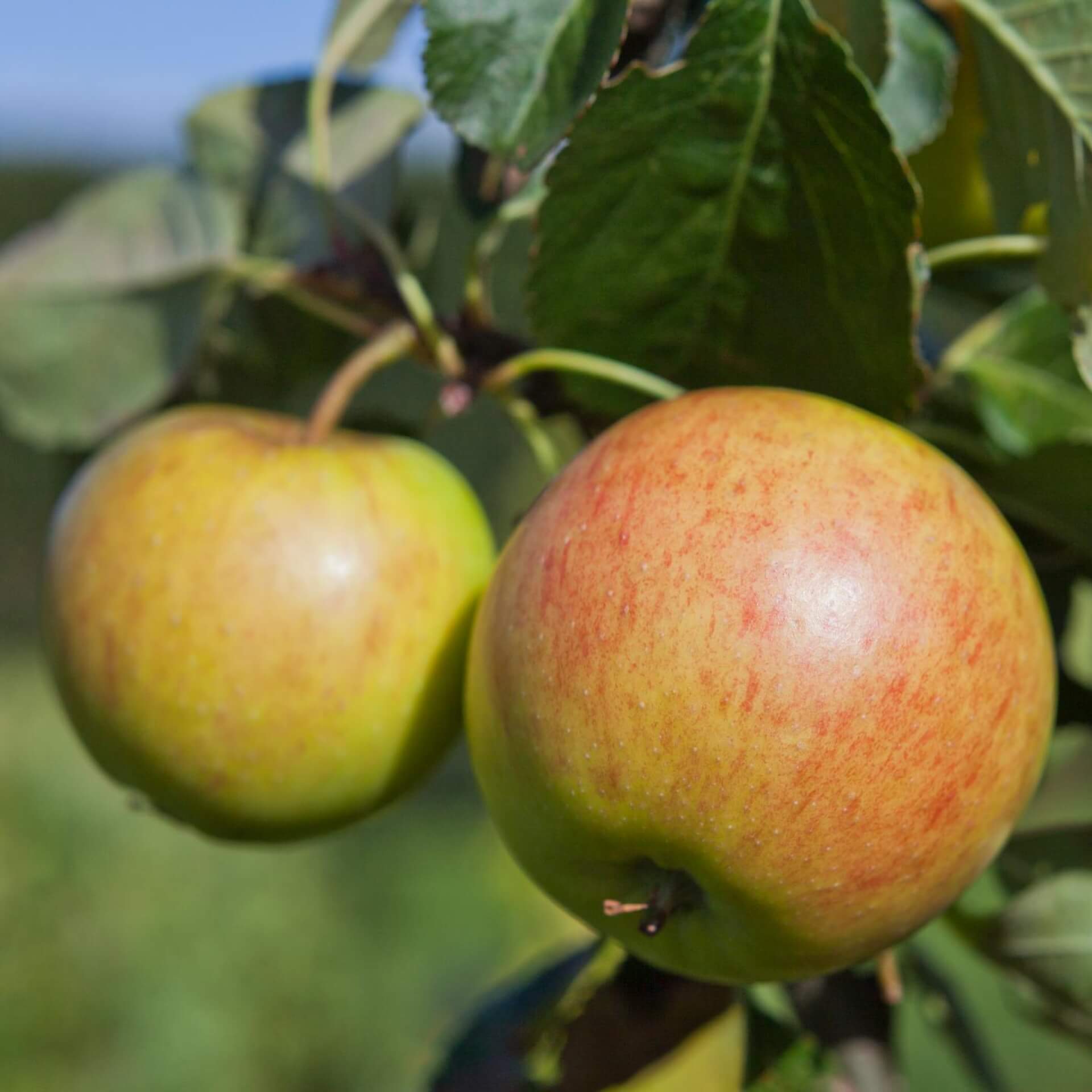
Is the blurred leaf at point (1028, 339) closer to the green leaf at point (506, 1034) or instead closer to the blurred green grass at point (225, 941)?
the green leaf at point (506, 1034)

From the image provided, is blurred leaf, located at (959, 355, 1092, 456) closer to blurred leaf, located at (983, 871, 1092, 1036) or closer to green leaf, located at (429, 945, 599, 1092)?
blurred leaf, located at (983, 871, 1092, 1036)

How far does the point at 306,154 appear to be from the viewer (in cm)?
98

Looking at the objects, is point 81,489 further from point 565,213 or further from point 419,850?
point 419,850

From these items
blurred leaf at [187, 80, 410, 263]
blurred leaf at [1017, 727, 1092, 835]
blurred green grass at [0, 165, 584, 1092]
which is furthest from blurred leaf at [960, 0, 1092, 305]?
blurred green grass at [0, 165, 584, 1092]

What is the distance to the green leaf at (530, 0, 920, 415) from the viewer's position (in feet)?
1.75

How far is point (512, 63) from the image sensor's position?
1.87 feet

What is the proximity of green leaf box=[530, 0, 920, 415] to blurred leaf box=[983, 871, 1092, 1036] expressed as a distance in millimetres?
330

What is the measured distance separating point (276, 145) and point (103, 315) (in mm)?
210

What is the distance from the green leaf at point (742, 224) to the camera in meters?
0.53

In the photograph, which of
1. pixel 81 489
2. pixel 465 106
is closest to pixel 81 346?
pixel 81 489

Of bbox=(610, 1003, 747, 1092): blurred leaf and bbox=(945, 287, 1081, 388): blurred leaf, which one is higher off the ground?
bbox=(945, 287, 1081, 388): blurred leaf

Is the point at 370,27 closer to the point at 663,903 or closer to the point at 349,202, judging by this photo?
the point at 349,202

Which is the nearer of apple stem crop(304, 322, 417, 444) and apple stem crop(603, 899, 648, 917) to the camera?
apple stem crop(603, 899, 648, 917)

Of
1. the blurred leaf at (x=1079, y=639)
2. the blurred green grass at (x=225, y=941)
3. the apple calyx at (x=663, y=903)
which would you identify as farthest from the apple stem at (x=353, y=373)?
the blurred green grass at (x=225, y=941)
